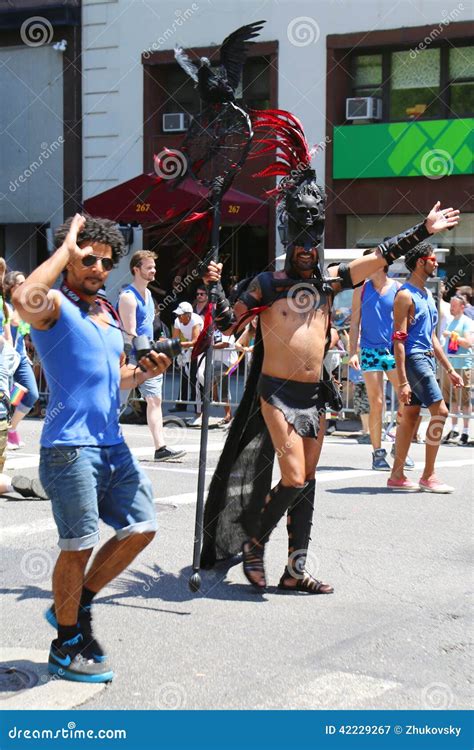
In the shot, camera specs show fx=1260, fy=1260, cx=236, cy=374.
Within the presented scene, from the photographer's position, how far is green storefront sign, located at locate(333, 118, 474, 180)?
2205cm

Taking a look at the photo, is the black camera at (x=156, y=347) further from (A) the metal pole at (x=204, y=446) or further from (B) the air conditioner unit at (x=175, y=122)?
(B) the air conditioner unit at (x=175, y=122)

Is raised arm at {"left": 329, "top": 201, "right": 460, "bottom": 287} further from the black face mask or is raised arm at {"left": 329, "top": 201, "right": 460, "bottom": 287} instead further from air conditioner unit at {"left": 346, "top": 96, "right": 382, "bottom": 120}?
air conditioner unit at {"left": 346, "top": 96, "right": 382, "bottom": 120}

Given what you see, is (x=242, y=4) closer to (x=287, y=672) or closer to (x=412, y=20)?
(x=412, y=20)

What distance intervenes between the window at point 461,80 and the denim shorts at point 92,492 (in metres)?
18.2

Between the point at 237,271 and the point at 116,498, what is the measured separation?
1989 centimetres

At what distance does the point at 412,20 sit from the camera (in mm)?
22453

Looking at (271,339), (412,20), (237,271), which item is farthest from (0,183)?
(271,339)

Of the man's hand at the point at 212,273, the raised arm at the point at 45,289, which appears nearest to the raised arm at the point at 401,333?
the man's hand at the point at 212,273

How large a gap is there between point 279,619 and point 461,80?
59.0 feet

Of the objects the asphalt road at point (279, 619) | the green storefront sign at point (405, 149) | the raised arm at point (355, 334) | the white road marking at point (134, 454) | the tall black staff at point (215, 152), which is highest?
the green storefront sign at point (405, 149)

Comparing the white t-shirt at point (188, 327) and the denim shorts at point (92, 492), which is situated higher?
the white t-shirt at point (188, 327)

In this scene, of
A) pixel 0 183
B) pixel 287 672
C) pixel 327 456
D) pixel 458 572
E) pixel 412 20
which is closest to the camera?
pixel 287 672

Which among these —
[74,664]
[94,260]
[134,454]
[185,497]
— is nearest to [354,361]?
[134,454]

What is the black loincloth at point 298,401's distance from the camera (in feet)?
22.2
